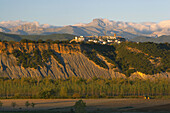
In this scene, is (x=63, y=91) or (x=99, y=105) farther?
(x=63, y=91)

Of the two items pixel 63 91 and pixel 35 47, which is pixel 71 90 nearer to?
pixel 63 91

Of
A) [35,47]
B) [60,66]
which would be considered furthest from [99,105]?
[35,47]

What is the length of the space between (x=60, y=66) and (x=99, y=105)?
50491 mm

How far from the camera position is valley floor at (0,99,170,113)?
6419 cm

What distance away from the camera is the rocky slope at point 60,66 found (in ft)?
370

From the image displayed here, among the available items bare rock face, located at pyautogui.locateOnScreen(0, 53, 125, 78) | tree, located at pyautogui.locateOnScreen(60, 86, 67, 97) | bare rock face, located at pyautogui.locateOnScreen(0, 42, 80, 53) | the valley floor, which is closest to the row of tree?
tree, located at pyautogui.locateOnScreen(60, 86, 67, 97)

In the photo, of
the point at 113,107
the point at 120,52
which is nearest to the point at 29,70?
the point at 120,52

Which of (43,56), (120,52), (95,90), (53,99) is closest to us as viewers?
(53,99)

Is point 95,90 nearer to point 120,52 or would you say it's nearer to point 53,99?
point 53,99

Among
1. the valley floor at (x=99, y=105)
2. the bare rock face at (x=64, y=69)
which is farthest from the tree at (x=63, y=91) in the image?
the bare rock face at (x=64, y=69)

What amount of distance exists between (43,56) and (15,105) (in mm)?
53201

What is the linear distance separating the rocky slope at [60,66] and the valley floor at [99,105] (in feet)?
120

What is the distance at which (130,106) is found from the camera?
7044 centimetres

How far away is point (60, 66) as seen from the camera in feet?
393
